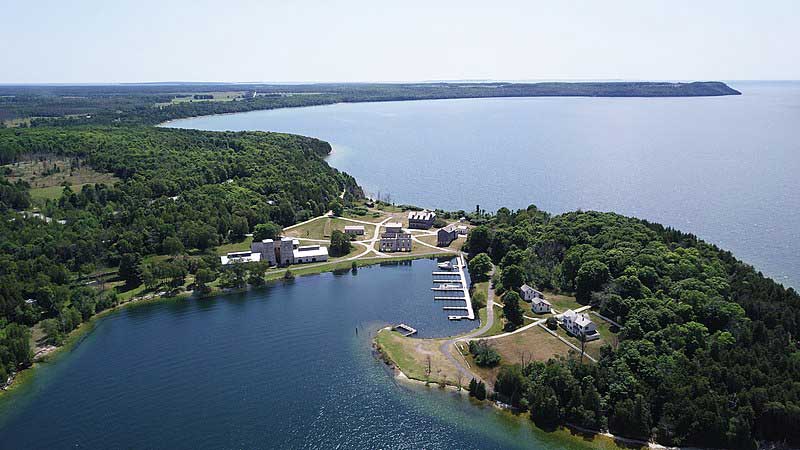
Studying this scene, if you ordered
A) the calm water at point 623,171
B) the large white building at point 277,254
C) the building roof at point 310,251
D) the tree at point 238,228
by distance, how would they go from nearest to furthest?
the large white building at point 277,254 → the building roof at point 310,251 → the tree at point 238,228 → the calm water at point 623,171

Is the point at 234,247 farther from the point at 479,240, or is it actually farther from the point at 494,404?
the point at 494,404

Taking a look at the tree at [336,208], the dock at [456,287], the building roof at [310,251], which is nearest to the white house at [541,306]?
the dock at [456,287]

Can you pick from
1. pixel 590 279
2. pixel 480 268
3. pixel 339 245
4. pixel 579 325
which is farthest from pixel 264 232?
pixel 579 325

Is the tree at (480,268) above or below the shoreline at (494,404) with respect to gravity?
above

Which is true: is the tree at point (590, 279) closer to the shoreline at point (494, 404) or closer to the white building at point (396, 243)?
the shoreline at point (494, 404)

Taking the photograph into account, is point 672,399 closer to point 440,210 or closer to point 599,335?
point 599,335

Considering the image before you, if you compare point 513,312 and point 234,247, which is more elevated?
point 513,312
